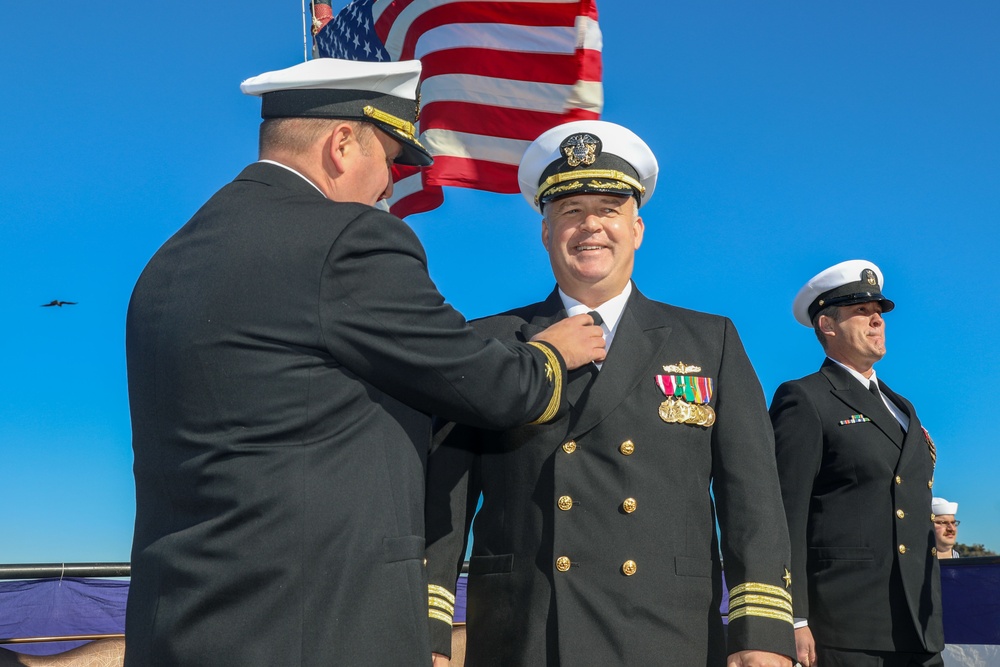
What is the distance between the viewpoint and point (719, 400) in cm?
382

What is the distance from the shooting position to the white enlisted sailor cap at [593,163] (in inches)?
158

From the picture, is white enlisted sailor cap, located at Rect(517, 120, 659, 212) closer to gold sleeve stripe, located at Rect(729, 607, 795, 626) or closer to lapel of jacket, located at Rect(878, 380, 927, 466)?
gold sleeve stripe, located at Rect(729, 607, 795, 626)

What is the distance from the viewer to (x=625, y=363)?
12.5ft

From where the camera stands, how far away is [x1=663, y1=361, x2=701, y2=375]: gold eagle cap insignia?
3854mm

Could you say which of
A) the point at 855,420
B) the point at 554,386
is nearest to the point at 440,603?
the point at 554,386

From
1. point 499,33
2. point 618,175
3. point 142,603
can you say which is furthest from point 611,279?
point 499,33

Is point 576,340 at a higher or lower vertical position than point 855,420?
lower

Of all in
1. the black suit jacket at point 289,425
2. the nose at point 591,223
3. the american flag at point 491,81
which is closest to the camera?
the black suit jacket at point 289,425

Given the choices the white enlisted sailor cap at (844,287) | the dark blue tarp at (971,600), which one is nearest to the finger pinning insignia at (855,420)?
the white enlisted sailor cap at (844,287)

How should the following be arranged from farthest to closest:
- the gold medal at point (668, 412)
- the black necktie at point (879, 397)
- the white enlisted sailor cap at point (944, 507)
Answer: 1. the white enlisted sailor cap at point (944, 507)
2. the black necktie at point (879, 397)
3. the gold medal at point (668, 412)

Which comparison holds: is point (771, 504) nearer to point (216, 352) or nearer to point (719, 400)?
point (719, 400)

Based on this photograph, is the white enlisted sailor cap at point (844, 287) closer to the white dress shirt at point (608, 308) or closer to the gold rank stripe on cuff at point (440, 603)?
the white dress shirt at point (608, 308)

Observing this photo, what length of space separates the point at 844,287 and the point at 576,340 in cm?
307

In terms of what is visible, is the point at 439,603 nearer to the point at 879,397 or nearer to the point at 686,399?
the point at 686,399
